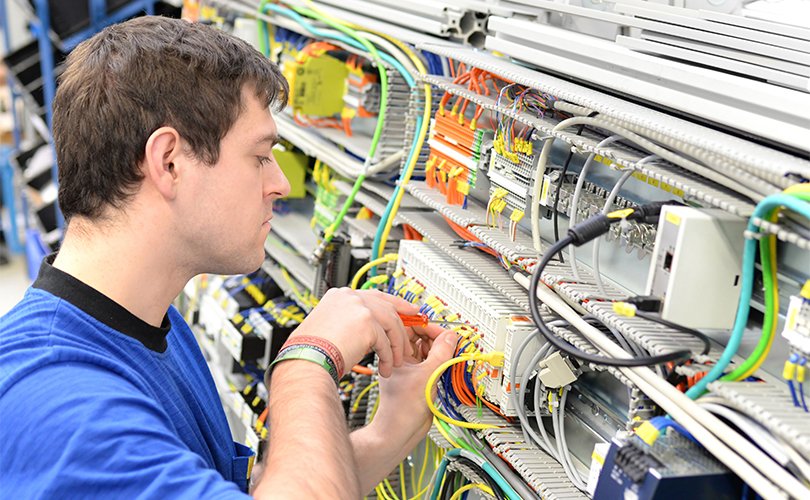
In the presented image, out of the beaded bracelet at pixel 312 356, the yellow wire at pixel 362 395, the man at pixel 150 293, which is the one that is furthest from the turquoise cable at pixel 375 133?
the beaded bracelet at pixel 312 356

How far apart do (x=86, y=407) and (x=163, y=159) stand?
0.37 metres

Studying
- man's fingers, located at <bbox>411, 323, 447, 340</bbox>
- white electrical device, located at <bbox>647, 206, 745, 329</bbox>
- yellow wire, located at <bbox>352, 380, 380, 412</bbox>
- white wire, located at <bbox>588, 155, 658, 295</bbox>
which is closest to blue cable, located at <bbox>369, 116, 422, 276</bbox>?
yellow wire, located at <bbox>352, 380, 380, 412</bbox>

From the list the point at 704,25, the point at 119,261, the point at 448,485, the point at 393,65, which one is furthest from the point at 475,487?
the point at 393,65

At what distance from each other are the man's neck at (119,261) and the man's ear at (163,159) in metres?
0.07

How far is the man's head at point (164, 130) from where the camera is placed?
1.19 metres

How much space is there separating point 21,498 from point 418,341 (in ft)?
2.50

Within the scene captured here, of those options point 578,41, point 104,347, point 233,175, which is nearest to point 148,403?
point 104,347

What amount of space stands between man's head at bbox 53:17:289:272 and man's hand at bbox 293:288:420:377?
0.18 m

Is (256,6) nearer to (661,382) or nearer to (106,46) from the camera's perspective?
(106,46)

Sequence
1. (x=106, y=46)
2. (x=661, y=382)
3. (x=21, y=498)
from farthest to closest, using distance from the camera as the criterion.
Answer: (x=106, y=46) < (x=661, y=382) < (x=21, y=498)

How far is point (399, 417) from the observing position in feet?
5.04

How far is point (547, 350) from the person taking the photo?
1472 mm

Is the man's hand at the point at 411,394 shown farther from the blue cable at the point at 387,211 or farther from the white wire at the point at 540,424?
the blue cable at the point at 387,211

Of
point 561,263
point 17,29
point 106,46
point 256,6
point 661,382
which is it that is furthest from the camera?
point 17,29
